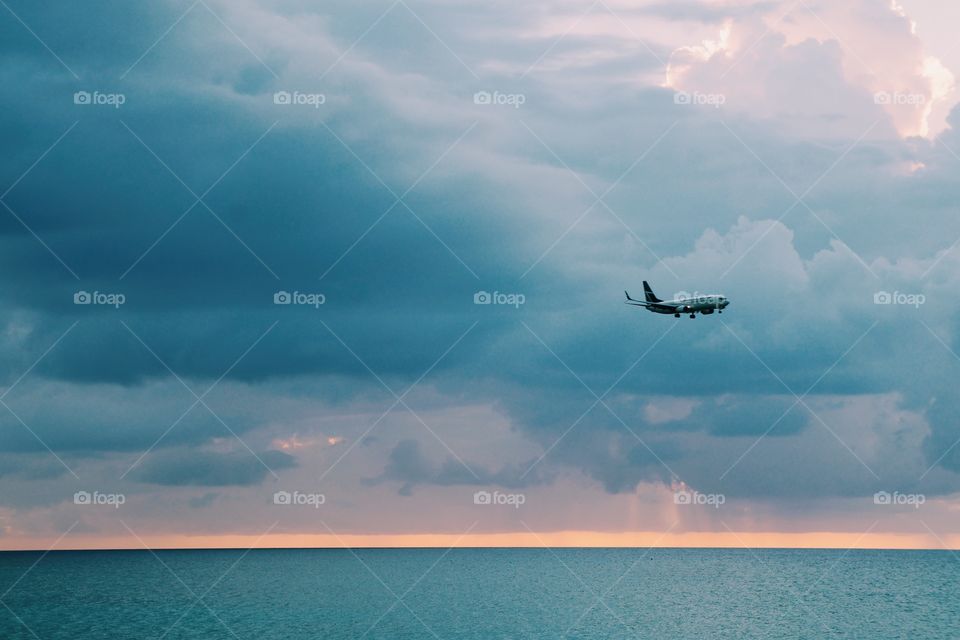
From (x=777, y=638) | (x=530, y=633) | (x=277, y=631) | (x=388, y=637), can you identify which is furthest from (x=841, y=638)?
(x=277, y=631)

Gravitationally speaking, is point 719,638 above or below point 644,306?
below

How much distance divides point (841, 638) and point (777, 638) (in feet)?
38.6

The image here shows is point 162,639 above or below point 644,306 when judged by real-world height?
below

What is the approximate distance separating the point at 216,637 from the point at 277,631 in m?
13.2

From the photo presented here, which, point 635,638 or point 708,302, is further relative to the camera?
point 635,638

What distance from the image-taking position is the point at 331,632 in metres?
197

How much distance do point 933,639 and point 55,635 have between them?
162 meters

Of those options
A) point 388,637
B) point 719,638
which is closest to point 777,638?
point 719,638

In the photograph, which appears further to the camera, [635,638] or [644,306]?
[635,638]

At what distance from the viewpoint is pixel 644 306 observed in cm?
15775

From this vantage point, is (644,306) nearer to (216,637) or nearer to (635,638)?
(635,638)

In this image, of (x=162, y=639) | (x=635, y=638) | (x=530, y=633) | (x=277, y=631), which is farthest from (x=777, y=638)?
(x=162, y=639)

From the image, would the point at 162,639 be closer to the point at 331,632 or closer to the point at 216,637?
the point at 216,637

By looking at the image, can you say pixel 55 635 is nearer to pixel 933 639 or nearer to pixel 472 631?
pixel 472 631
